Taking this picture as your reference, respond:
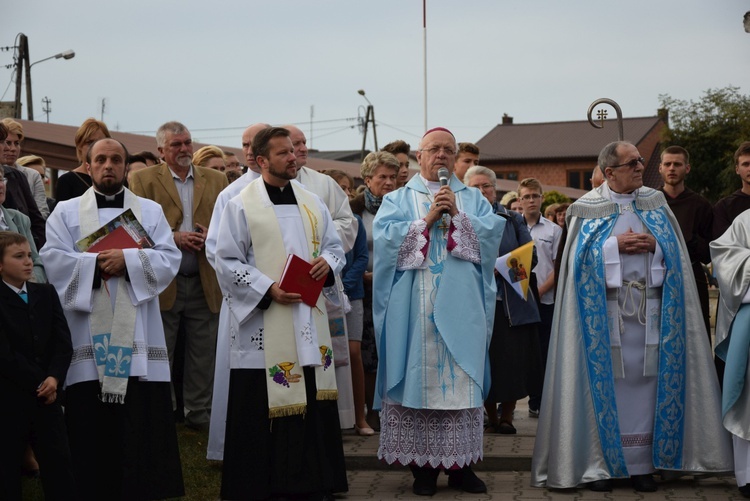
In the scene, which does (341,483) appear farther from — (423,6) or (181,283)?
(423,6)

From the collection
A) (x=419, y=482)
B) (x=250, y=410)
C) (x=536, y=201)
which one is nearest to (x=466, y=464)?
(x=419, y=482)

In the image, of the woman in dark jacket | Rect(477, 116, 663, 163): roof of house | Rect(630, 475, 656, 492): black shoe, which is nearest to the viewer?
Rect(630, 475, 656, 492): black shoe

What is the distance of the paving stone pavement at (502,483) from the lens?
7.24 metres

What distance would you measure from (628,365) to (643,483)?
81 centimetres

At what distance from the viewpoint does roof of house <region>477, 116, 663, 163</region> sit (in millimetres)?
68875

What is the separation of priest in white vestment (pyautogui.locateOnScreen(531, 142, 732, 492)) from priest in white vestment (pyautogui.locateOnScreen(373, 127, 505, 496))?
547 millimetres

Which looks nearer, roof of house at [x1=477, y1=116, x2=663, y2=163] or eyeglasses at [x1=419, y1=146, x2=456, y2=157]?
eyeglasses at [x1=419, y1=146, x2=456, y2=157]

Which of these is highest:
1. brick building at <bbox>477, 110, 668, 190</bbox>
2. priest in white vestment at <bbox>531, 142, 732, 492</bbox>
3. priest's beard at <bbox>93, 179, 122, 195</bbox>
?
brick building at <bbox>477, 110, 668, 190</bbox>

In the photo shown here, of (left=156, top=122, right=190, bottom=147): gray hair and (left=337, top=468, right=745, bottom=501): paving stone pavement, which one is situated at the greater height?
(left=156, top=122, right=190, bottom=147): gray hair

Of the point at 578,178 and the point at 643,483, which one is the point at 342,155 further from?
the point at 643,483

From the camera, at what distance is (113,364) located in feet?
21.3

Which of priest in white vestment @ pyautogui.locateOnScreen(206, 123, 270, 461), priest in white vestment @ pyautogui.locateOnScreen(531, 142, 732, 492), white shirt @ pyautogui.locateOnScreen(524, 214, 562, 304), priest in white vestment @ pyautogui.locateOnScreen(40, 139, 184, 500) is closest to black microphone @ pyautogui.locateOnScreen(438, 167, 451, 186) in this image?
priest in white vestment @ pyautogui.locateOnScreen(531, 142, 732, 492)

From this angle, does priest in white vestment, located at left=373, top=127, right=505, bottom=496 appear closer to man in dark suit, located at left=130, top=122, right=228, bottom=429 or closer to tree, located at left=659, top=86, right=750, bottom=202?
man in dark suit, located at left=130, top=122, right=228, bottom=429

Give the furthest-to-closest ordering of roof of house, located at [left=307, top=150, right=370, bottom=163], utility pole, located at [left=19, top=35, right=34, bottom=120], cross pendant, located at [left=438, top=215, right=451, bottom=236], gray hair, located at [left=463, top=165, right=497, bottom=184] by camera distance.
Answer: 1. roof of house, located at [left=307, top=150, right=370, bottom=163]
2. utility pole, located at [left=19, top=35, right=34, bottom=120]
3. gray hair, located at [left=463, top=165, right=497, bottom=184]
4. cross pendant, located at [left=438, top=215, right=451, bottom=236]
